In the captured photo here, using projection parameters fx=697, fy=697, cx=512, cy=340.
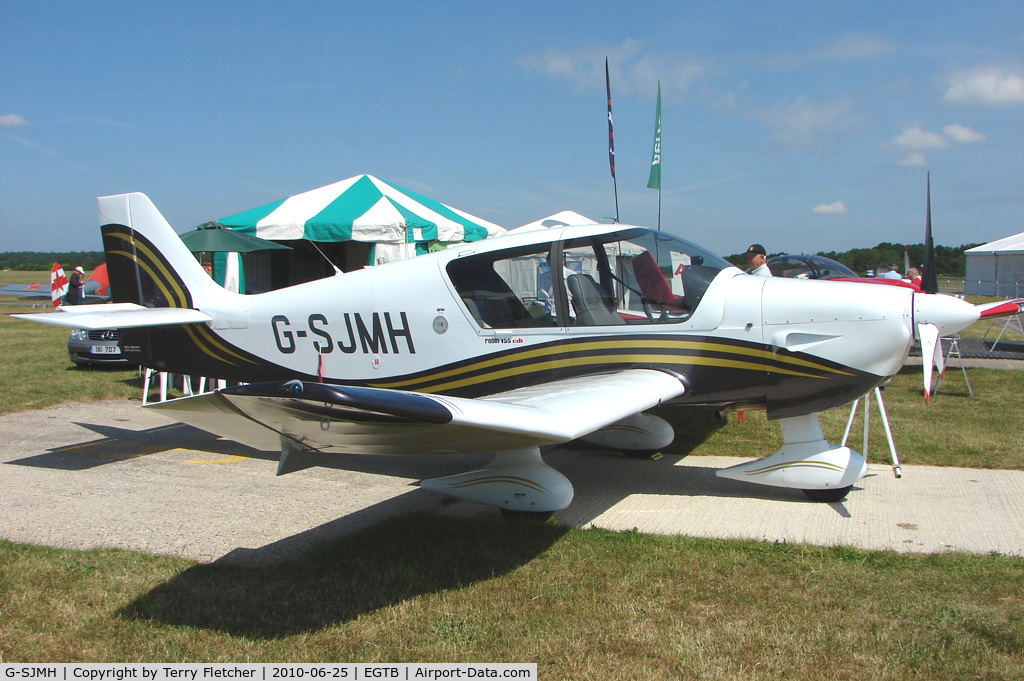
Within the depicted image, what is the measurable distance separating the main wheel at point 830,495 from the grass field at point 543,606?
101 centimetres

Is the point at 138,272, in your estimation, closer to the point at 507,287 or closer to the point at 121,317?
the point at 121,317

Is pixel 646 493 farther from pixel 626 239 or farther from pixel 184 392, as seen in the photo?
pixel 184 392

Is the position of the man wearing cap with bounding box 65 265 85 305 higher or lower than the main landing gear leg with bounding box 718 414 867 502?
higher

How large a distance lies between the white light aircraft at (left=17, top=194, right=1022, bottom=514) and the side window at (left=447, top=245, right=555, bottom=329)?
0.03 feet

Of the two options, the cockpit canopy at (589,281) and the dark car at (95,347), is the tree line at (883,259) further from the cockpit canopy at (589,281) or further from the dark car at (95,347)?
the dark car at (95,347)

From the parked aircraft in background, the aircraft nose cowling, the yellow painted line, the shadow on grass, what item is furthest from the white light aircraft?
the parked aircraft in background

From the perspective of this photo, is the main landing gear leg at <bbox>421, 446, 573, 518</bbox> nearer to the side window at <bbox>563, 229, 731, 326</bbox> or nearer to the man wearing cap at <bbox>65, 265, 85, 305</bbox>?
the side window at <bbox>563, 229, 731, 326</bbox>

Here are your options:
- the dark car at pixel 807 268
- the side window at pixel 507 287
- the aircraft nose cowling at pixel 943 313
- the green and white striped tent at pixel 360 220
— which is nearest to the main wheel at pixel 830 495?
the aircraft nose cowling at pixel 943 313

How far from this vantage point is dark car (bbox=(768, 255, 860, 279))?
12.5 metres

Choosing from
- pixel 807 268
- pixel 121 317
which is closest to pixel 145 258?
pixel 121 317

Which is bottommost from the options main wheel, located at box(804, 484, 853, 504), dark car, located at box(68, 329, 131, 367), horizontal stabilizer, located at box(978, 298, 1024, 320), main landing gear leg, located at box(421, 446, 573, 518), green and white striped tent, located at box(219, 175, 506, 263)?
main wheel, located at box(804, 484, 853, 504)

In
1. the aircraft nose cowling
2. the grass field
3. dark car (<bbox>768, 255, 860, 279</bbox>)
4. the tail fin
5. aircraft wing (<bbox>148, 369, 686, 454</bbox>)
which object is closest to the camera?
aircraft wing (<bbox>148, 369, 686, 454</bbox>)

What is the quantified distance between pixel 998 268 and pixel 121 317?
33.6m

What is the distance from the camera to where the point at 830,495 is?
507 centimetres
